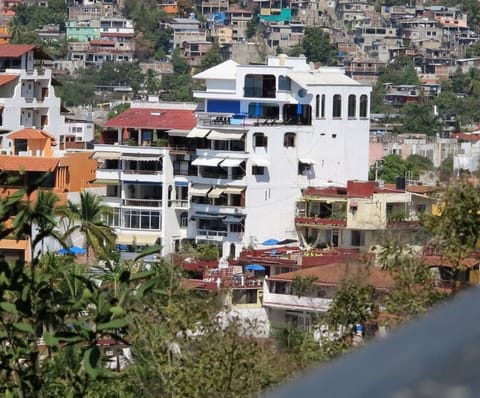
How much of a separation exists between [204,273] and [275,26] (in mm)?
89528

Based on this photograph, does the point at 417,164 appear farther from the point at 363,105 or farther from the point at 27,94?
the point at 27,94

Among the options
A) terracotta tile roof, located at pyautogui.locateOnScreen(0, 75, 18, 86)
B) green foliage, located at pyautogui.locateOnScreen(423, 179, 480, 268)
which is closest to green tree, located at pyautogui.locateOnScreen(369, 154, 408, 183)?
terracotta tile roof, located at pyautogui.locateOnScreen(0, 75, 18, 86)

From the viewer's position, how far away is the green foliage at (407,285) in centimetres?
839

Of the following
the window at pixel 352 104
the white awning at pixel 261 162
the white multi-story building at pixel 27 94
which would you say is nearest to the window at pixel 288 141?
the white awning at pixel 261 162

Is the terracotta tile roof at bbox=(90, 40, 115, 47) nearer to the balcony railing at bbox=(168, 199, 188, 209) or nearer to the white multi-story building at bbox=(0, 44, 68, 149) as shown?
the white multi-story building at bbox=(0, 44, 68, 149)

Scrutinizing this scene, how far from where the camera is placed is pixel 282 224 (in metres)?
33.4

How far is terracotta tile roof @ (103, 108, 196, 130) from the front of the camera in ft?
117

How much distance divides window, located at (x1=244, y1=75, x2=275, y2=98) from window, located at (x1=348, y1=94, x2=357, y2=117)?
1.95m

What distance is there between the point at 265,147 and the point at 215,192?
133 cm

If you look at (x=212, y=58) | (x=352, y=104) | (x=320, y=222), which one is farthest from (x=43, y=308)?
(x=212, y=58)

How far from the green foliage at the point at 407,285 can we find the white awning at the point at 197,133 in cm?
2505

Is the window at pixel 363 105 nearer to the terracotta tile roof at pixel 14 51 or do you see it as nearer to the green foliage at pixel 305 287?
the terracotta tile roof at pixel 14 51

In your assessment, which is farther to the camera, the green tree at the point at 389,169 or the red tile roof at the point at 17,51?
the green tree at the point at 389,169

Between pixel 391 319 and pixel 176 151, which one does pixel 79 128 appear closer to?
pixel 176 151
